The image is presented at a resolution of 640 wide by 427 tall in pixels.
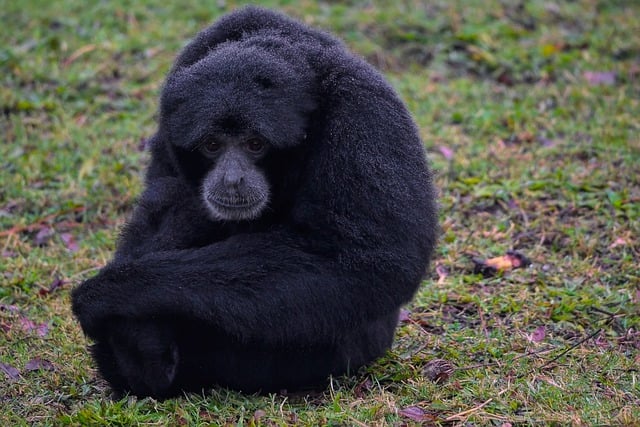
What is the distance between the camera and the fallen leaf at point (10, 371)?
562 cm

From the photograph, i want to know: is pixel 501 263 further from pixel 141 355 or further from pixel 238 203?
pixel 141 355

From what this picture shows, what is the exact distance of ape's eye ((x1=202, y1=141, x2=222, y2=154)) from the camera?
535cm

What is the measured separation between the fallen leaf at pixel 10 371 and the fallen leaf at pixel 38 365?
0.26ft

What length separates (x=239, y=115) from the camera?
5.08m

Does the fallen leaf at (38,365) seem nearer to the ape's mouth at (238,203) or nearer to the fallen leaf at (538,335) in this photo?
the ape's mouth at (238,203)

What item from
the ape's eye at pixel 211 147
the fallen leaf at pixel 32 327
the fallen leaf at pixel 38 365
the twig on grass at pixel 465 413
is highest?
the ape's eye at pixel 211 147

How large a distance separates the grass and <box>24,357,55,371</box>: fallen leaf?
0.04 ft

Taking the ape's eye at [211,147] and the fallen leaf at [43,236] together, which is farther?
the fallen leaf at [43,236]

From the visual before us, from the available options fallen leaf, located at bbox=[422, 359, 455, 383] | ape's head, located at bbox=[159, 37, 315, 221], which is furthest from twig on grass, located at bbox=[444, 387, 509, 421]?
ape's head, located at bbox=[159, 37, 315, 221]

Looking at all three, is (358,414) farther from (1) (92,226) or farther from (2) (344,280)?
(1) (92,226)

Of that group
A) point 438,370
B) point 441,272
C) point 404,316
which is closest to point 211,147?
point 438,370

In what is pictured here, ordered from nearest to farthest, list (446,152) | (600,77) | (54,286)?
(54,286), (446,152), (600,77)

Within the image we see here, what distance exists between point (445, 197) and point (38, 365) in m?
3.94

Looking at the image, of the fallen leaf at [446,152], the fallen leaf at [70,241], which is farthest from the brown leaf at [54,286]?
the fallen leaf at [446,152]
